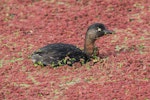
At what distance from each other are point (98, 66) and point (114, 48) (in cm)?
180

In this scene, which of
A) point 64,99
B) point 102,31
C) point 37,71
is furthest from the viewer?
point 102,31

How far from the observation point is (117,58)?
1248cm

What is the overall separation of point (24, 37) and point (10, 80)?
11.3 feet

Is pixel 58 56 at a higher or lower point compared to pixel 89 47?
lower

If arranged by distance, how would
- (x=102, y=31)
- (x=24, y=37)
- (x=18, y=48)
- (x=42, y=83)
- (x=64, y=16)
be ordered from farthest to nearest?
(x=64, y=16), (x=24, y=37), (x=18, y=48), (x=102, y=31), (x=42, y=83)

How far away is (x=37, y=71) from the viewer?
12234 mm

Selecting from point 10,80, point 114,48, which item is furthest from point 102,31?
point 10,80

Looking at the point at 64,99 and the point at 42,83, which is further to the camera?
the point at 42,83

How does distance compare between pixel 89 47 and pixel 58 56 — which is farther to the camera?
pixel 89 47

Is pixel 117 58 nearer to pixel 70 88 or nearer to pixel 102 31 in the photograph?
pixel 102 31

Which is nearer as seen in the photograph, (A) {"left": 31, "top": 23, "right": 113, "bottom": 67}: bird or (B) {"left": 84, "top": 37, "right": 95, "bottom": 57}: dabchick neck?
(A) {"left": 31, "top": 23, "right": 113, "bottom": 67}: bird

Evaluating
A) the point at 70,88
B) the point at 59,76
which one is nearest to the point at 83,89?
the point at 70,88

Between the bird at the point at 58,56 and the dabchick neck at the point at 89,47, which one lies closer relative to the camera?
the bird at the point at 58,56

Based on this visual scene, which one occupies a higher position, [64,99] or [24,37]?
[24,37]
